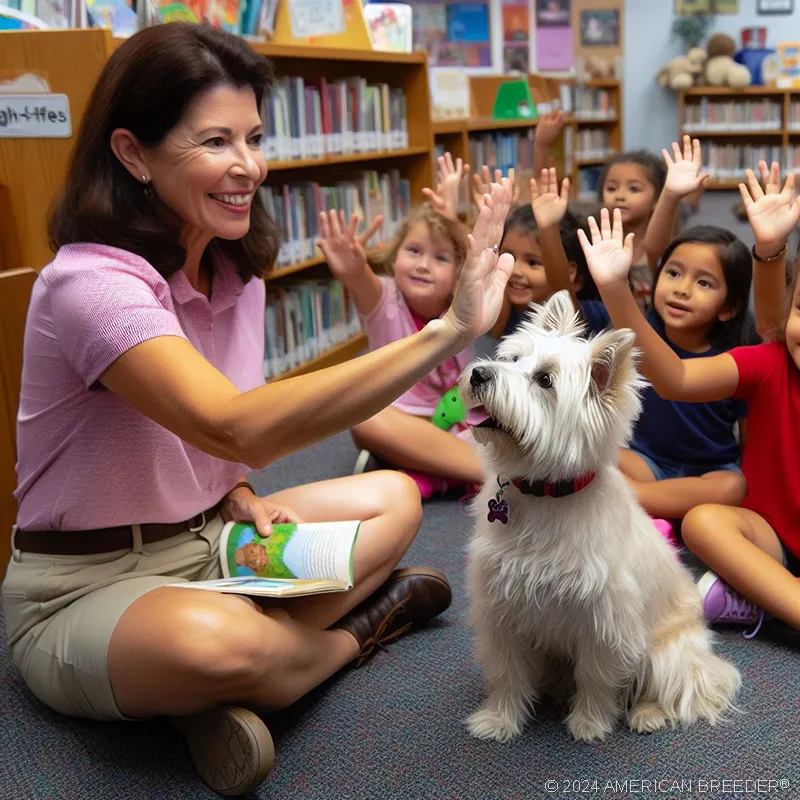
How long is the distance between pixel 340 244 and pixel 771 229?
1.05m

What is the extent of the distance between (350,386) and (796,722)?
3.31 feet

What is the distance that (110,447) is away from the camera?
141 centimetres

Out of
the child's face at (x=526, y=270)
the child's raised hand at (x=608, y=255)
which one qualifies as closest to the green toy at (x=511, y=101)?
the child's face at (x=526, y=270)

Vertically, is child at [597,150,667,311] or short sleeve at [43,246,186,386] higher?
child at [597,150,667,311]

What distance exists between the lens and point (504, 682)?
147 cm

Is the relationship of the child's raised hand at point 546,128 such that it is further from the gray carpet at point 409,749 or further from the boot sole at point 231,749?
the boot sole at point 231,749

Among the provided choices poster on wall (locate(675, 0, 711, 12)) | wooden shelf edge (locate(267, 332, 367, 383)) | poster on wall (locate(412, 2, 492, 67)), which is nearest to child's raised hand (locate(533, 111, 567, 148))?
wooden shelf edge (locate(267, 332, 367, 383))

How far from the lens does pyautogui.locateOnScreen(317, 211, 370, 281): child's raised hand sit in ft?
7.31

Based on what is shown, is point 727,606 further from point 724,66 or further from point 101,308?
point 724,66

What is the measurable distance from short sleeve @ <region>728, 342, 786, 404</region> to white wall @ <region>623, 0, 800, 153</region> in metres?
7.59

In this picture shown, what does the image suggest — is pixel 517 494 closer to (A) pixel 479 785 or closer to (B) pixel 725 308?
(A) pixel 479 785

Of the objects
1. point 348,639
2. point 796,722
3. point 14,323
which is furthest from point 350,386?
point 14,323

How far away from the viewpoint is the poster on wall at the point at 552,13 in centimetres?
815

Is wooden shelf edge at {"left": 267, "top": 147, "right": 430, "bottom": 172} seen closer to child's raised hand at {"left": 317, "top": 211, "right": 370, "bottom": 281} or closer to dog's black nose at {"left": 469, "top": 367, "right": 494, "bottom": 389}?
child's raised hand at {"left": 317, "top": 211, "right": 370, "bottom": 281}
